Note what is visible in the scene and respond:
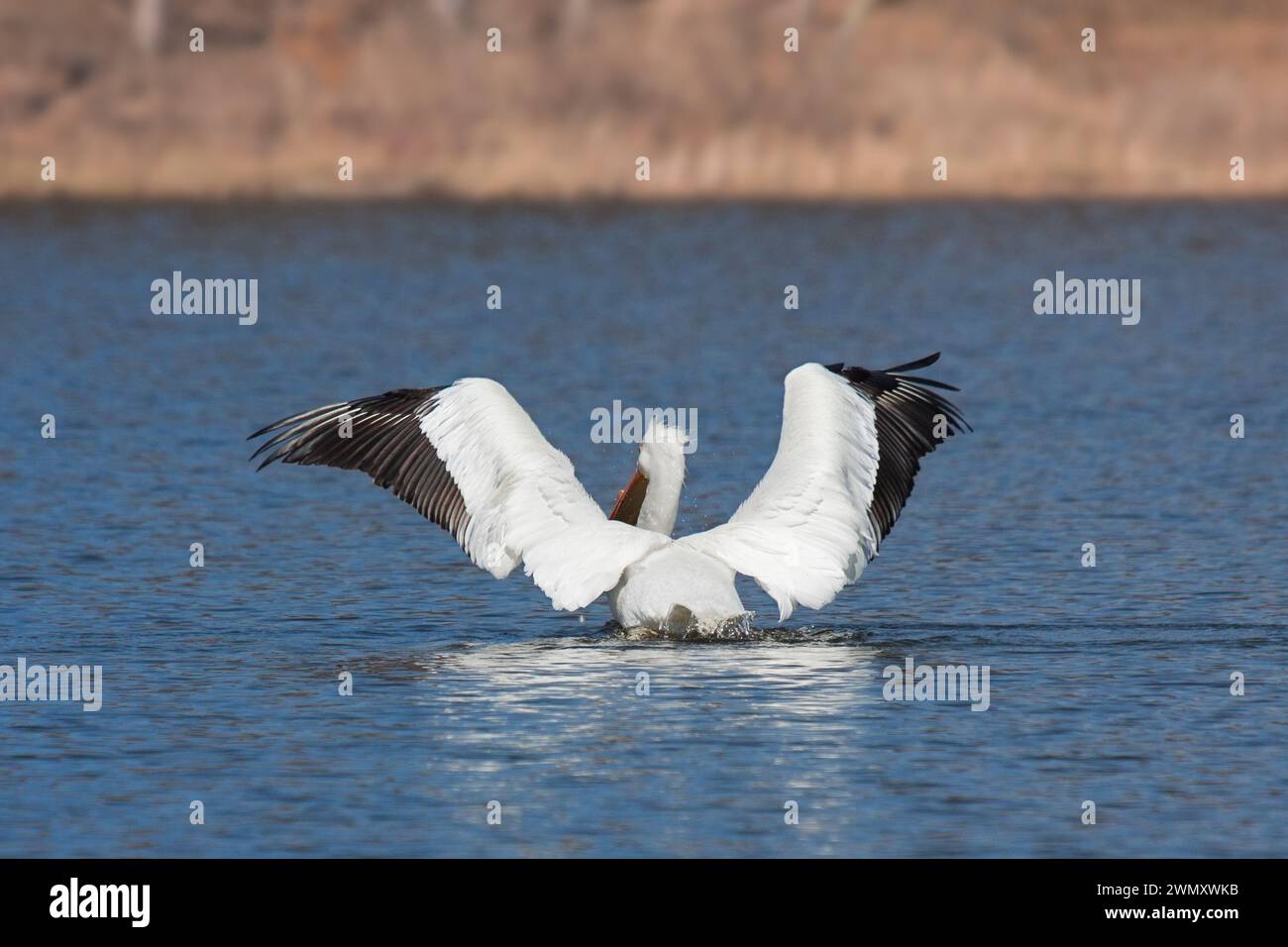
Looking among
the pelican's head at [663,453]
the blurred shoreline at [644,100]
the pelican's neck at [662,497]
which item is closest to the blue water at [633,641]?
the pelican's neck at [662,497]

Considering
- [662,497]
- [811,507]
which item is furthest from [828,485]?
[662,497]

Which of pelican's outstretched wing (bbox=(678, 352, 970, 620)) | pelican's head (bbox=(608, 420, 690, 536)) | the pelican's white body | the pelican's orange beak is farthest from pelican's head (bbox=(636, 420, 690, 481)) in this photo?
the pelican's white body

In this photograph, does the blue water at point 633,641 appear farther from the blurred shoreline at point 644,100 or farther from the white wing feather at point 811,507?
the blurred shoreline at point 644,100

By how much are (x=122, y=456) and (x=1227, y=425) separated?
310 inches

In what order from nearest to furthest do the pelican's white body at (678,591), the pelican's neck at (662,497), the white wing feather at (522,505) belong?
1. the pelican's white body at (678,591)
2. the white wing feather at (522,505)
3. the pelican's neck at (662,497)

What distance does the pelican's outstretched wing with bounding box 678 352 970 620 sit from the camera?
440 inches

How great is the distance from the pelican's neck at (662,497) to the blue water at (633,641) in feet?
2.02

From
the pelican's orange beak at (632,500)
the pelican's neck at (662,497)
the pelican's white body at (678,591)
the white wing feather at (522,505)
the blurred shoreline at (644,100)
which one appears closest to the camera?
the pelican's white body at (678,591)

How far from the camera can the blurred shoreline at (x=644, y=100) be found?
1538 inches

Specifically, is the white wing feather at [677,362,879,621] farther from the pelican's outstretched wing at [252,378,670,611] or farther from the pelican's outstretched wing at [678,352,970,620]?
the pelican's outstretched wing at [252,378,670,611]

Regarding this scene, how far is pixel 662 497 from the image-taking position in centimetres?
1195

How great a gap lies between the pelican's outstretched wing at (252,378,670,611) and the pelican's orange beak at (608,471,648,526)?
691mm
